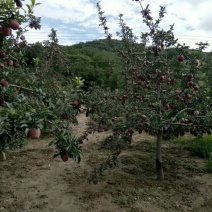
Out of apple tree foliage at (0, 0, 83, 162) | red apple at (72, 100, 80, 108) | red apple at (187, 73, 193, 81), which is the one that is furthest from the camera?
red apple at (187, 73, 193, 81)

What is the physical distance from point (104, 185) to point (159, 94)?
5.73ft

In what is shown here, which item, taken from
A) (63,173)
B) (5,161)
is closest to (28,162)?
(5,161)

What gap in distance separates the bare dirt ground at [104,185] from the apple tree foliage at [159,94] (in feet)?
1.19

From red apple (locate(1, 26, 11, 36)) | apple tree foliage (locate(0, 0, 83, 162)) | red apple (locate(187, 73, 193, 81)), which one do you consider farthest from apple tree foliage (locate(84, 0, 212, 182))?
red apple (locate(1, 26, 11, 36))

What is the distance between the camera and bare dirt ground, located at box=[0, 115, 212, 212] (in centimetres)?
436

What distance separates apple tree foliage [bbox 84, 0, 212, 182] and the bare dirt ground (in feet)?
1.19

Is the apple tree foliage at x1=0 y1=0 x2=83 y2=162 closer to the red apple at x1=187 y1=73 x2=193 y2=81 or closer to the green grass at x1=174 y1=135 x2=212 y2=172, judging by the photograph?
the red apple at x1=187 y1=73 x2=193 y2=81

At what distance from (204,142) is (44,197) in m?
4.24

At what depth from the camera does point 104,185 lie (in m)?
4.95

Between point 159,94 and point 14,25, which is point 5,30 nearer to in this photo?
point 14,25

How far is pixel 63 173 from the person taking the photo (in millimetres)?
5504

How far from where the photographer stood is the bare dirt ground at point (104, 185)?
436cm

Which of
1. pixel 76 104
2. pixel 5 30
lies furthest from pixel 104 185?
pixel 5 30

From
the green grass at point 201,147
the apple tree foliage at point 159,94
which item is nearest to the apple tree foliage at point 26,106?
the apple tree foliage at point 159,94
